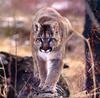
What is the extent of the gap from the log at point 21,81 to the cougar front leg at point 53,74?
0.11ft

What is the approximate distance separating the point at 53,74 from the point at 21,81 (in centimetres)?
25

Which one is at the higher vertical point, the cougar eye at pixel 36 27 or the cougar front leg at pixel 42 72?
the cougar eye at pixel 36 27

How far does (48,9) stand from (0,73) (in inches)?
24.2

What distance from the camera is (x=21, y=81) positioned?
4363 mm

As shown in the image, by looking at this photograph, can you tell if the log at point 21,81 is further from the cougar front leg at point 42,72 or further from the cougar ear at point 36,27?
the cougar ear at point 36,27

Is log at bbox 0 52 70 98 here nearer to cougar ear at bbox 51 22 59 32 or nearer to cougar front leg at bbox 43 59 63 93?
cougar front leg at bbox 43 59 63 93

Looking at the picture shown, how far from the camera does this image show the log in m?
4.36

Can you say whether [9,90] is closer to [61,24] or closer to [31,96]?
[31,96]

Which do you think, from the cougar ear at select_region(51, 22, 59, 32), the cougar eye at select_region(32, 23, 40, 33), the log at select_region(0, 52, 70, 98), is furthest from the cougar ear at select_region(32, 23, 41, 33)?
the log at select_region(0, 52, 70, 98)

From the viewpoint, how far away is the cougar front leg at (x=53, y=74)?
4355mm

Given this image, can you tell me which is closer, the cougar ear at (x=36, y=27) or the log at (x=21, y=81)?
the cougar ear at (x=36, y=27)

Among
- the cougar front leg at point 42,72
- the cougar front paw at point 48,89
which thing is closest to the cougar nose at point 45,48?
the cougar front leg at point 42,72

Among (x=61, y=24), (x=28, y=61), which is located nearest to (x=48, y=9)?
(x=61, y=24)

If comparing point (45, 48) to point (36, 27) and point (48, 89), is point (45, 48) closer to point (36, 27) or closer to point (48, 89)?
point (36, 27)
